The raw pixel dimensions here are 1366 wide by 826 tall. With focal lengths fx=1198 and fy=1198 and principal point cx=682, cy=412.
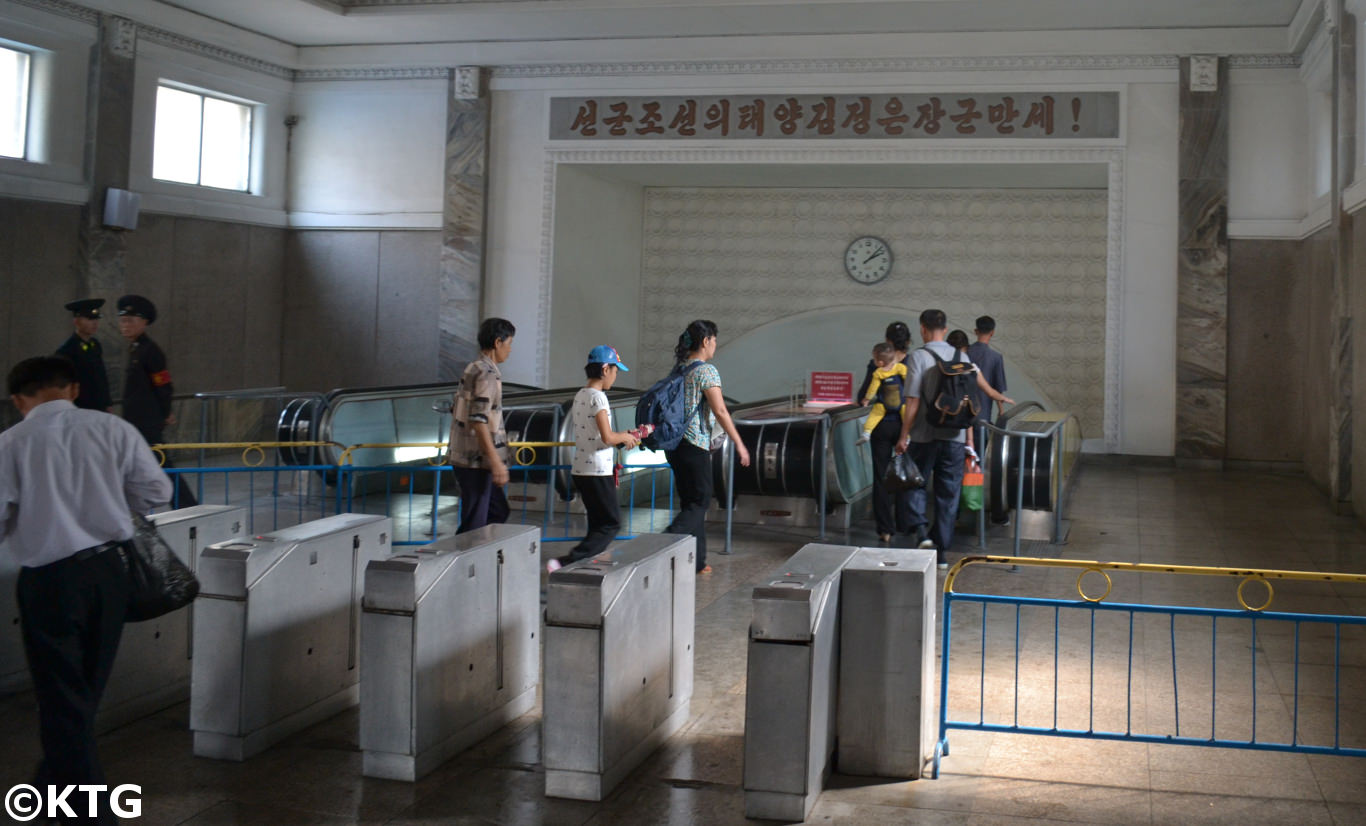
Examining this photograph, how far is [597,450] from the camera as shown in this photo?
6.91 metres

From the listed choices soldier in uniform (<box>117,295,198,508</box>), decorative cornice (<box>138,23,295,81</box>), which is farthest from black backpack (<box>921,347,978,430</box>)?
decorative cornice (<box>138,23,295,81</box>)

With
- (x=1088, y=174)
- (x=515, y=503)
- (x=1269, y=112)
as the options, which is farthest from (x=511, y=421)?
(x=1269, y=112)

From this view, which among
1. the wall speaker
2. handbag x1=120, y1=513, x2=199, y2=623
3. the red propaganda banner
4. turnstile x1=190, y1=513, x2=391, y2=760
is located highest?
the wall speaker

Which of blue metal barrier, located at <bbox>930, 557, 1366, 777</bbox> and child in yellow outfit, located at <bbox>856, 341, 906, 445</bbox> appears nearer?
blue metal barrier, located at <bbox>930, 557, 1366, 777</bbox>

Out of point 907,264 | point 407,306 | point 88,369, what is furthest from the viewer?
point 907,264

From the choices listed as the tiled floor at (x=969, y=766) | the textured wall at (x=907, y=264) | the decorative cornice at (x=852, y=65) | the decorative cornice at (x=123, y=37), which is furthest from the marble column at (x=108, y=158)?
the tiled floor at (x=969, y=766)

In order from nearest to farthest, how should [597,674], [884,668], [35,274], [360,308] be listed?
[597,674], [884,668], [35,274], [360,308]

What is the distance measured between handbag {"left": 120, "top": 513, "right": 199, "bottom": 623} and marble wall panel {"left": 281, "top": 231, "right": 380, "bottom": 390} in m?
14.1

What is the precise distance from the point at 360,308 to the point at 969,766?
14.8 m

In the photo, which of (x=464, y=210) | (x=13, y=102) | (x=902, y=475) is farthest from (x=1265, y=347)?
(x=13, y=102)

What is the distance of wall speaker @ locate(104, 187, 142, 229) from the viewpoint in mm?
14463

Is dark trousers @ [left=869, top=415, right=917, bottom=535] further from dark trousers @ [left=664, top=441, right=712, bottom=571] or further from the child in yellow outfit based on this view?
dark trousers @ [left=664, top=441, right=712, bottom=571]

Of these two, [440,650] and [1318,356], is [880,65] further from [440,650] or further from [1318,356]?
[440,650]

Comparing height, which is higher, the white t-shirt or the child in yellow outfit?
the child in yellow outfit
